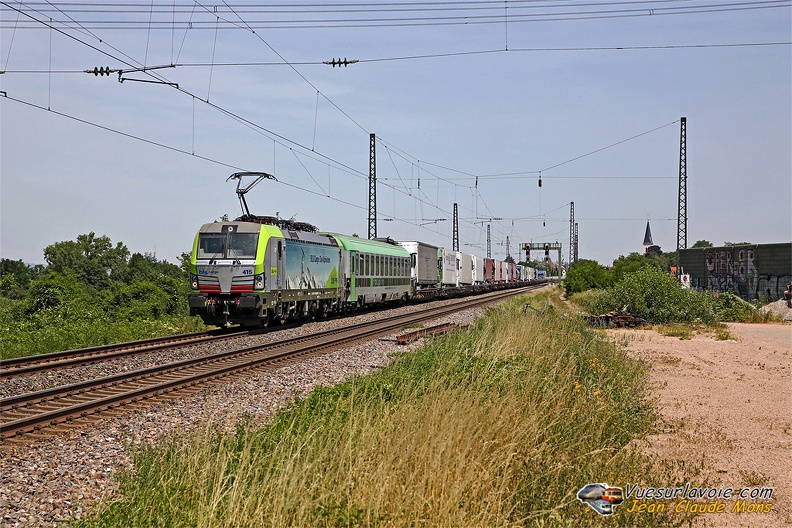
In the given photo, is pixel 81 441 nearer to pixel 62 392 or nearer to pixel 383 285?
pixel 62 392

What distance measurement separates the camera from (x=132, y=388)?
11719 millimetres

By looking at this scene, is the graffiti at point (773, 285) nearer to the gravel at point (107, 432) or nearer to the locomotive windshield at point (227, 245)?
the gravel at point (107, 432)

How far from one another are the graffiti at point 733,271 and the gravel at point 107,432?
29.3m

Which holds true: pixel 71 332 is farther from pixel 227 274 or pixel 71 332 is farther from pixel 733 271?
pixel 733 271

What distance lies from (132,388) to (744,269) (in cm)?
3617

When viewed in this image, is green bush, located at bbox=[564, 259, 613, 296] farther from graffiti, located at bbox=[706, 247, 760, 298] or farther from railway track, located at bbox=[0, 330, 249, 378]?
railway track, located at bbox=[0, 330, 249, 378]

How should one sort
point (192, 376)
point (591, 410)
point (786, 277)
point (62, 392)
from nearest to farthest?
point (591, 410), point (62, 392), point (192, 376), point (786, 277)

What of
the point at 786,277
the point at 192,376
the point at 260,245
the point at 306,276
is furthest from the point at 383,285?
the point at 192,376

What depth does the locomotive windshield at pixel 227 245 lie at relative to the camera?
20.7 meters

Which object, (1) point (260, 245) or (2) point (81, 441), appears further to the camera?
(1) point (260, 245)

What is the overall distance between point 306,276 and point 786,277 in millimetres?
24687

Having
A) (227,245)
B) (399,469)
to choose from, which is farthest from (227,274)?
(399,469)

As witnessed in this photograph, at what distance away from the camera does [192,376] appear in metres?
12.6

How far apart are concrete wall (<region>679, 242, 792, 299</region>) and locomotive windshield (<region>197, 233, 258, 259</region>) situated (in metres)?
26.8
